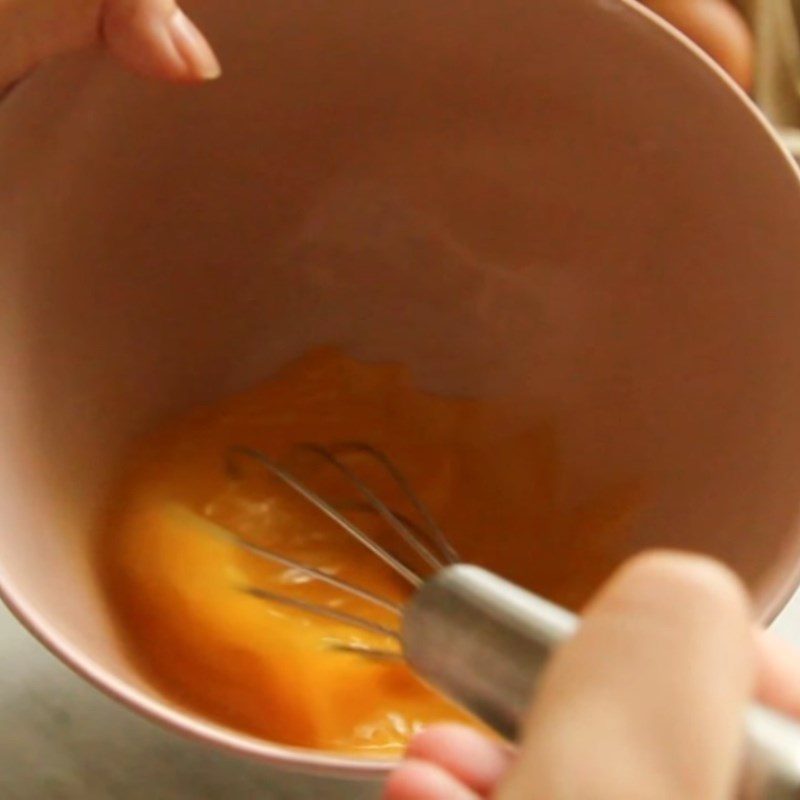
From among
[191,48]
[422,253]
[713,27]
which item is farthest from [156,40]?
[713,27]

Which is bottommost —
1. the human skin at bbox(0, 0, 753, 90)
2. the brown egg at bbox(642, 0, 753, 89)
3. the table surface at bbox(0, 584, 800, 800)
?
the table surface at bbox(0, 584, 800, 800)

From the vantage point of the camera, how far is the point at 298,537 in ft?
1.89

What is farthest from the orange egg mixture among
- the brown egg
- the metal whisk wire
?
the brown egg

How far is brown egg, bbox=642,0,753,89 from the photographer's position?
0.71 meters

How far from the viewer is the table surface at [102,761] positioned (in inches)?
18.3

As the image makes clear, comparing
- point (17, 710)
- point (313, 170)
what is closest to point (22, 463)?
point (17, 710)

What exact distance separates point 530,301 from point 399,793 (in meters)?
0.36

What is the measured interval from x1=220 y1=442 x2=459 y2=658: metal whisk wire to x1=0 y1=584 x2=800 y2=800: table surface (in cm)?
7

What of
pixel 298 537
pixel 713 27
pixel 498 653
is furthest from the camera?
pixel 713 27

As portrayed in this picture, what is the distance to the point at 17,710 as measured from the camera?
0.49m

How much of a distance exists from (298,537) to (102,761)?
152mm

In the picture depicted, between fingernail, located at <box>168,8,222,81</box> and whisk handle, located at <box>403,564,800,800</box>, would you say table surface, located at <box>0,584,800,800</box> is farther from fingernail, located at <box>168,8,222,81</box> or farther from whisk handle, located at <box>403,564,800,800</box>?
fingernail, located at <box>168,8,222,81</box>

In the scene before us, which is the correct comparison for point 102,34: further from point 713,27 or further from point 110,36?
point 713,27

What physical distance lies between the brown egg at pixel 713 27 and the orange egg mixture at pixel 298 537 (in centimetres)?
29
